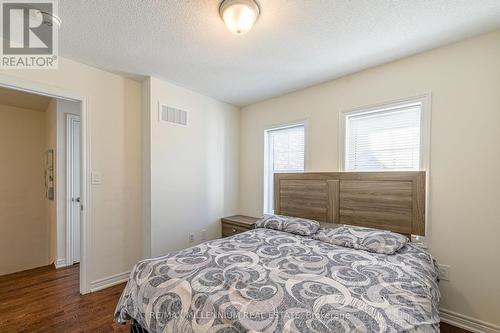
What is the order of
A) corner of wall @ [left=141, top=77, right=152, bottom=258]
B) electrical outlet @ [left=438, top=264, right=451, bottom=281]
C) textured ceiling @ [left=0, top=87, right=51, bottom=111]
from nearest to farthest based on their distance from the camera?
1. electrical outlet @ [left=438, top=264, right=451, bottom=281]
2. corner of wall @ [left=141, top=77, right=152, bottom=258]
3. textured ceiling @ [left=0, top=87, right=51, bottom=111]

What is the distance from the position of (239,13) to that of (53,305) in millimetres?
3012

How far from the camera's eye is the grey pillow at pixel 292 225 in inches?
90.0

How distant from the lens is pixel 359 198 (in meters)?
2.35

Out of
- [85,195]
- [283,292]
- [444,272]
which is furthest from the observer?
[85,195]

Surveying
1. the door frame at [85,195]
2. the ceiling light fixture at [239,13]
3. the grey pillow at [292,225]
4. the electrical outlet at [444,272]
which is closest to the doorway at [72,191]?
the door frame at [85,195]

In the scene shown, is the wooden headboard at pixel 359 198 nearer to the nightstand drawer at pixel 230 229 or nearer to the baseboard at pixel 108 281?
the nightstand drawer at pixel 230 229

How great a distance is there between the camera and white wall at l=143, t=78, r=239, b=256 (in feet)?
8.73

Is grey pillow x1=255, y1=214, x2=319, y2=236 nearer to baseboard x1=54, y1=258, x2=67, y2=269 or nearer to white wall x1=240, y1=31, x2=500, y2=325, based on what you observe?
white wall x1=240, y1=31, x2=500, y2=325

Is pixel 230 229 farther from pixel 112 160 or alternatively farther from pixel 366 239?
pixel 366 239

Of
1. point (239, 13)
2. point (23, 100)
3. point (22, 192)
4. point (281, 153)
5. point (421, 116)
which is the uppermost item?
point (239, 13)

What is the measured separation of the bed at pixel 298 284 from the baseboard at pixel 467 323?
63 cm
